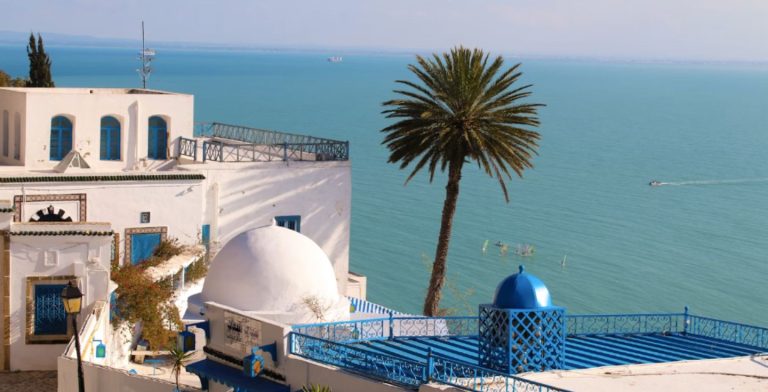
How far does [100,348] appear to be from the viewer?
80.1ft

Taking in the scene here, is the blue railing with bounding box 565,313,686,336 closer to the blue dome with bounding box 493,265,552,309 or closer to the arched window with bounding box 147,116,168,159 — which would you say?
the blue dome with bounding box 493,265,552,309

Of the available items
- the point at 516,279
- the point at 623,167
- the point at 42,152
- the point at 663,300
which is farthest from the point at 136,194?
the point at 623,167

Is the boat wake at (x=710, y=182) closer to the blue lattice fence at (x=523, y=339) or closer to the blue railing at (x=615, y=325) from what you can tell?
the blue railing at (x=615, y=325)

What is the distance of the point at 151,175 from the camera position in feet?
106

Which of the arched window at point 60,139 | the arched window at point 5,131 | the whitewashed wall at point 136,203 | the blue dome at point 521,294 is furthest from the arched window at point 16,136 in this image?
the blue dome at point 521,294

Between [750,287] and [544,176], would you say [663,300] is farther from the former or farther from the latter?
[544,176]

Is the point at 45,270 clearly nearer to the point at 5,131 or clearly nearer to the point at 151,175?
the point at 151,175

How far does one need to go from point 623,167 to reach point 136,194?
85926 millimetres

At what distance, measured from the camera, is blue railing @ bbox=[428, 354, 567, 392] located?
55.1ft

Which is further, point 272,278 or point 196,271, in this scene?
point 196,271

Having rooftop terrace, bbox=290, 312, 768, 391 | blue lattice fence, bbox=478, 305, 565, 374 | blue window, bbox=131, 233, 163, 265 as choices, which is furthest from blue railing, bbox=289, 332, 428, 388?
blue window, bbox=131, 233, 163, 265

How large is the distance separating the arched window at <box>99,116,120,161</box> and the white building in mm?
29

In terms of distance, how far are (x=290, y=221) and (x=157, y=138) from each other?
15.8 ft

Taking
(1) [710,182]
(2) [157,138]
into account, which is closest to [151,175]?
(2) [157,138]
